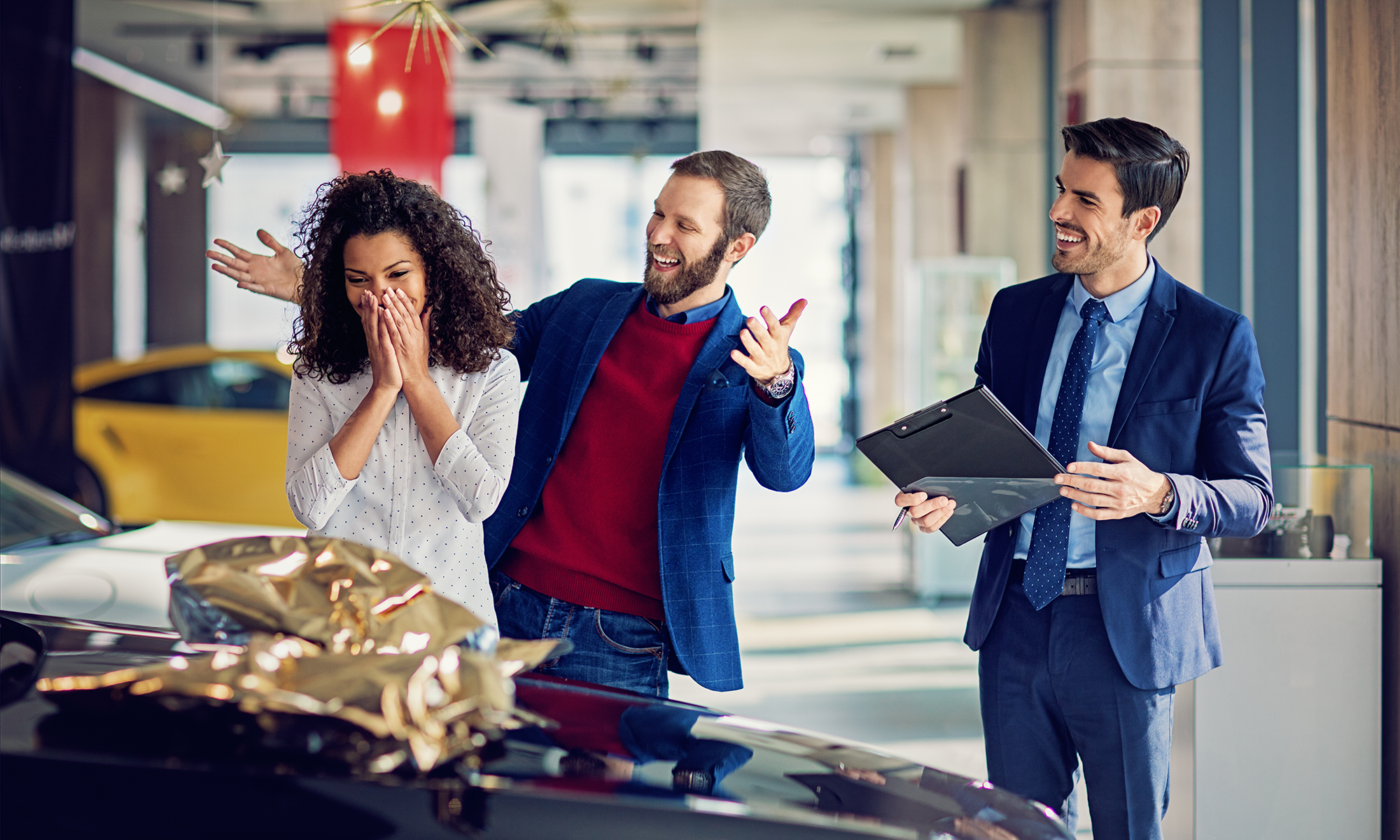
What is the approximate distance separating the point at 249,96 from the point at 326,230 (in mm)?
7152

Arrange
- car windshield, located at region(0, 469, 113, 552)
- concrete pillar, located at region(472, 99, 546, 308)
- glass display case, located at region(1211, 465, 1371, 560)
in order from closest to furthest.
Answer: glass display case, located at region(1211, 465, 1371, 560)
car windshield, located at region(0, 469, 113, 552)
concrete pillar, located at region(472, 99, 546, 308)

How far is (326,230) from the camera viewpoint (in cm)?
181

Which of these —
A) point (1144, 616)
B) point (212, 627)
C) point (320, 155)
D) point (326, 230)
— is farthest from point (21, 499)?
point (320, 155)

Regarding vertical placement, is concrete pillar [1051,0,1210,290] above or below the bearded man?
above

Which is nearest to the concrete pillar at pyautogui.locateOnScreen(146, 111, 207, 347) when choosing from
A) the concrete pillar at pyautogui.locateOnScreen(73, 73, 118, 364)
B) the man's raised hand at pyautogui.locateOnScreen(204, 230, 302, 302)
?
the concrete pillar at pyautogui.locateOnScreen(73, 73, 118, 364)

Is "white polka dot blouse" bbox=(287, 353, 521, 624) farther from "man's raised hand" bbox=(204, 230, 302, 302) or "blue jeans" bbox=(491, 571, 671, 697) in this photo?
"man's raised hand" bbox=(204, 230, 302, 302)

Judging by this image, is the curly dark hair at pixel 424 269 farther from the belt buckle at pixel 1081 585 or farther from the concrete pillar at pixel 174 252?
the concrete pillar at pixel 174 252

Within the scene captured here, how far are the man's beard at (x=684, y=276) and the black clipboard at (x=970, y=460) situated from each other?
0.41 meters

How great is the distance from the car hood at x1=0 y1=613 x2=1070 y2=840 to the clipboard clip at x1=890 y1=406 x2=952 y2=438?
22.6 inches

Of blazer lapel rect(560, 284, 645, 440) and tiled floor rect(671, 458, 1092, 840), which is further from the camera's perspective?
tiled floor rect(671, 458, 1092, 840)

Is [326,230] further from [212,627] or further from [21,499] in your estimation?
[21,499]

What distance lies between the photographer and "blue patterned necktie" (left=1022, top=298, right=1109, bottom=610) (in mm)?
1880

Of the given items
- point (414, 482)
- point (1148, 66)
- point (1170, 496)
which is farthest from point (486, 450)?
point (1148, 66)

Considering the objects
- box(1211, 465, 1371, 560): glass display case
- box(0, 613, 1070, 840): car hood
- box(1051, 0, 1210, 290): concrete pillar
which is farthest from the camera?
box(1051, 0, 1210, 290): concrete pillar
